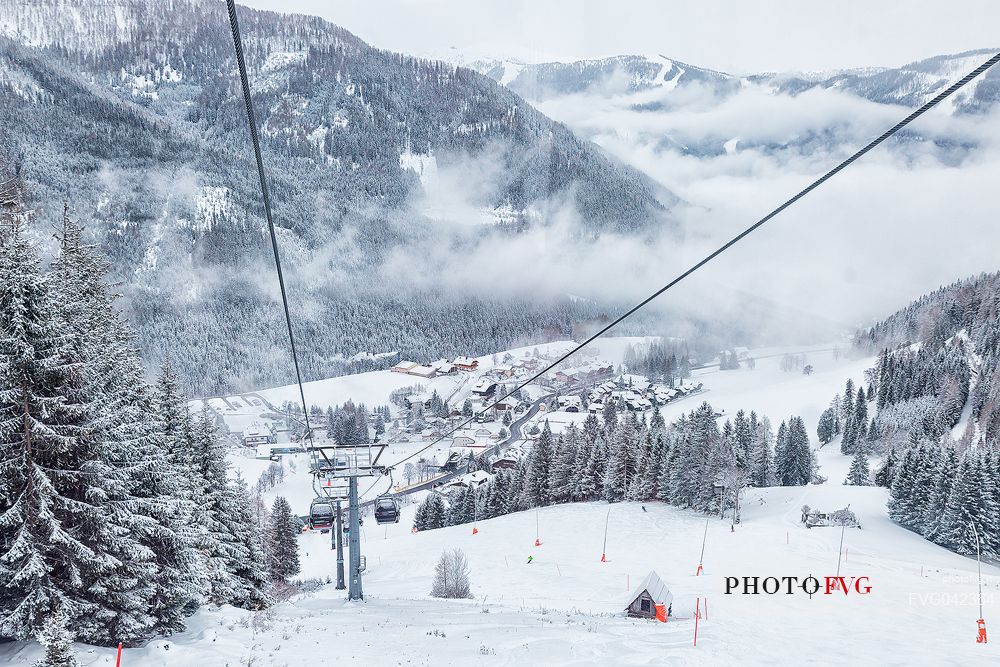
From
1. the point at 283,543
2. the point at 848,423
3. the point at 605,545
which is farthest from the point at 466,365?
the point at 605,545

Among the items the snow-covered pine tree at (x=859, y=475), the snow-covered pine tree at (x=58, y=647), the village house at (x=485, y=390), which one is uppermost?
the village house at (x=485, y=390)

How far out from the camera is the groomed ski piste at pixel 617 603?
1205 centimetres

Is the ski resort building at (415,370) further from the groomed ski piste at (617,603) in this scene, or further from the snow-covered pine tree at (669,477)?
the snow-covered pine tree at (669,477)

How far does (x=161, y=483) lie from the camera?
14047 mm

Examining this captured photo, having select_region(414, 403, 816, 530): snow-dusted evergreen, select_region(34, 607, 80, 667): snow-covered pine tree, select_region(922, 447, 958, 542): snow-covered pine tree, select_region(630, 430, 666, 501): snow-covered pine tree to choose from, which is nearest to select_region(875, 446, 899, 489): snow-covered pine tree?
select_region(414, 403, 816, 530): snow-dusted evergreen

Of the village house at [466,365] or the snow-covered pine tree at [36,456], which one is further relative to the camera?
the village house at [466,365]

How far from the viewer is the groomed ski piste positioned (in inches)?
474

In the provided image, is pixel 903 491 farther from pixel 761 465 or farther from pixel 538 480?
pixel 538 480

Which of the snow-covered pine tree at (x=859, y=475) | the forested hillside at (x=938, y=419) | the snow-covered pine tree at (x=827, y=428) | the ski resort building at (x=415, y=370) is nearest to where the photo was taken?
the forested hillside at (x=938, y=419)

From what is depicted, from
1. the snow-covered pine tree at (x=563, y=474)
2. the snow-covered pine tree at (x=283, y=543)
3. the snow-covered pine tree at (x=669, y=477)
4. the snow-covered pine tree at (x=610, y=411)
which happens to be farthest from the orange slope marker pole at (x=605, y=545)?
the snow-covered pine tree at (x=610, y=411)

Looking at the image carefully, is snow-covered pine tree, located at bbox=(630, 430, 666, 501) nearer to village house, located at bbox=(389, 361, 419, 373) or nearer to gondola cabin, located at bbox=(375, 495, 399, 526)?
gondola cabin, located at bbox=(375, 495, 399, 526)

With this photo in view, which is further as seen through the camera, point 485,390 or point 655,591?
point 485,390

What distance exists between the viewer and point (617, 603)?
26969 mm

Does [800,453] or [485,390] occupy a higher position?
[485,390]
